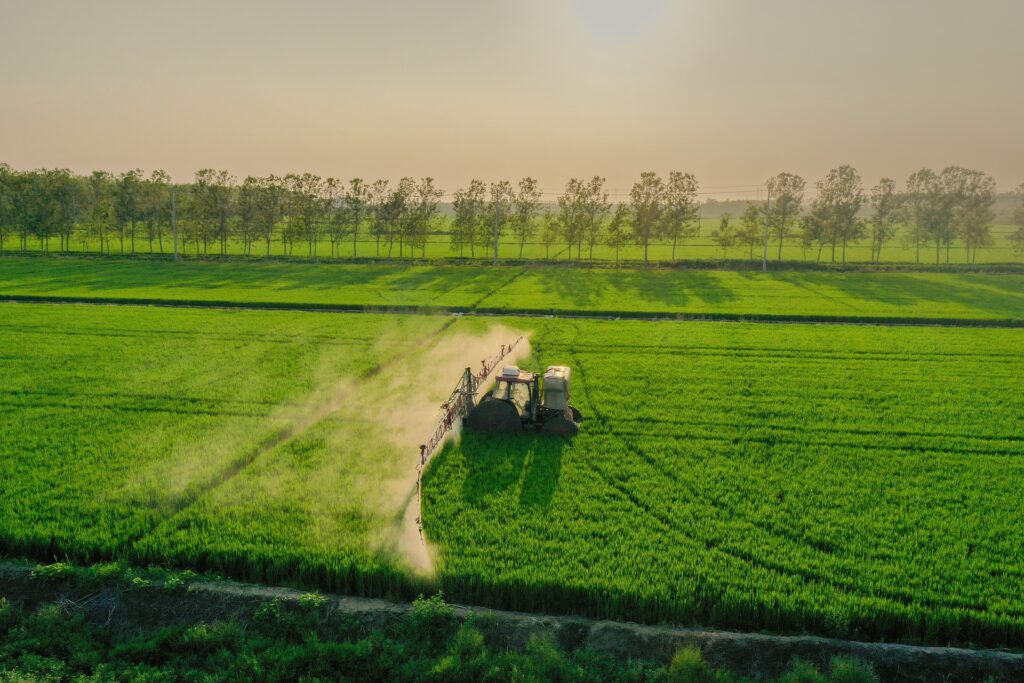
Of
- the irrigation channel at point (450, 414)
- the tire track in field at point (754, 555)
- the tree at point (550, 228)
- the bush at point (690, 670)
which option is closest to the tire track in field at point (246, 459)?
the irrigation channel at point (450, 414)

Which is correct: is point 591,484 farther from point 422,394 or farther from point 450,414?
point 422,394

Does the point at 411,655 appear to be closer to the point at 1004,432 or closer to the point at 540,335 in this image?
the point at 1004,432

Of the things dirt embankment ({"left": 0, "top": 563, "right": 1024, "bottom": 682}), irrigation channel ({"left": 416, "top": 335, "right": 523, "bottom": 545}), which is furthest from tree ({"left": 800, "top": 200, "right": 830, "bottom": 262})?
dirt embankment ({"left": 0, "top": 563, "right": 1024, "bottom": 682})

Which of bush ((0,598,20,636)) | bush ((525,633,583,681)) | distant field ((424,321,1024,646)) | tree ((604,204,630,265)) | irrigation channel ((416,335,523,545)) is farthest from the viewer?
tree ((604,204,630,265))

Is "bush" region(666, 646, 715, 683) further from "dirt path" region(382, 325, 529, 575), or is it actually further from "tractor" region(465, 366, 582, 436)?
Answer: "tractor" region(465, 366, 582, 436)

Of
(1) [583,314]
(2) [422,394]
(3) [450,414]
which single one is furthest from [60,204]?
(3) [450,414]
